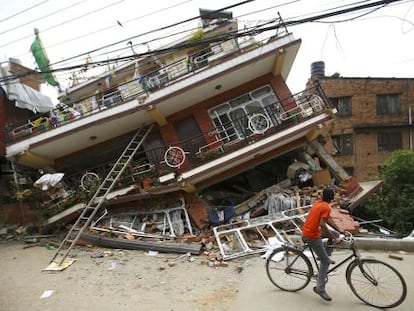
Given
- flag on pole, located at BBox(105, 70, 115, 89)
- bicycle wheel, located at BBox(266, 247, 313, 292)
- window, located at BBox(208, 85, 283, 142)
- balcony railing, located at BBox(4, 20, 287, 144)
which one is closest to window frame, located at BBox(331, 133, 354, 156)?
window, located at BBox(208, 85, 283, 142)

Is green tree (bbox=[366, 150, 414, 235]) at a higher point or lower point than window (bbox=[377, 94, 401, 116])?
lower

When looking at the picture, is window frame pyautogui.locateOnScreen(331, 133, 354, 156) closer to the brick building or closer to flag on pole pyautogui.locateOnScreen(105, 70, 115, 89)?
the brick building

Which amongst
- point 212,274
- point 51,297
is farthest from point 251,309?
point 51,297

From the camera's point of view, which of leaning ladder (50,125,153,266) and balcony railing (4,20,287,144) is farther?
balcony railing (4,20,287,144)

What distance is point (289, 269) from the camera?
613 centimetres

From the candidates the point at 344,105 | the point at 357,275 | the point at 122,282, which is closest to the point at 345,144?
the point at 344,105

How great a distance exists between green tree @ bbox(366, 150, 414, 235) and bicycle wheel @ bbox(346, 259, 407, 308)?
8035 millimetres

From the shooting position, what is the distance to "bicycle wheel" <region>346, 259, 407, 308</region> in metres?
5.23

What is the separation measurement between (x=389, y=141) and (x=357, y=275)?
2309 centimetres

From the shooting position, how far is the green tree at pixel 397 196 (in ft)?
40.7

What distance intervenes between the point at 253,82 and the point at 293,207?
18.8 ft

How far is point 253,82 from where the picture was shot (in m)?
14.5

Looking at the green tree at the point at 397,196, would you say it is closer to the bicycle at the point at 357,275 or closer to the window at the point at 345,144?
the bicycle at the point at 357,275

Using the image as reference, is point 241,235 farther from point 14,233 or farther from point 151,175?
point 14,233
